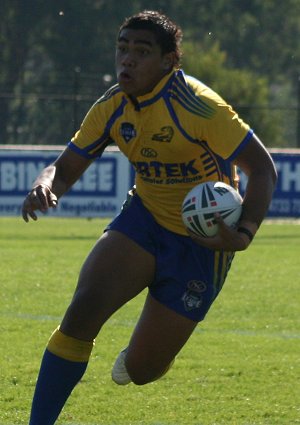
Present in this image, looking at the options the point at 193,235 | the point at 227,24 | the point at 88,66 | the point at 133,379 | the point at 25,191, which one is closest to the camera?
the point at 193,235

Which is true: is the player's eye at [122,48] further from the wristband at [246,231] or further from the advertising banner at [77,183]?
the advertising banner at [77,183]

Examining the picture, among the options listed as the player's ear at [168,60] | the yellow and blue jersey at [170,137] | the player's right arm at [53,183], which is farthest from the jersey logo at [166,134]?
the player's right arm at [53,183]

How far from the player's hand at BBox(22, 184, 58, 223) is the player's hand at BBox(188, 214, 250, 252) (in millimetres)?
712

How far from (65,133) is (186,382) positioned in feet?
74.7

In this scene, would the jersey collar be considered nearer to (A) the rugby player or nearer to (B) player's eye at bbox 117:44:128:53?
(A) the rugby player

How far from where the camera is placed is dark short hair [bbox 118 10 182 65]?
5.54 metres

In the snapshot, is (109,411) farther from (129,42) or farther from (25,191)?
(25,191)

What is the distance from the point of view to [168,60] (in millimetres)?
5633

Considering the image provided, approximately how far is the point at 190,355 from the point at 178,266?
8.49 feet

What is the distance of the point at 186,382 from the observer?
7.34 metres

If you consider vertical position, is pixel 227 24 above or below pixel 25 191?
below

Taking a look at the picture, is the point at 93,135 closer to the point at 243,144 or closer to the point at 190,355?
the point at 243,144

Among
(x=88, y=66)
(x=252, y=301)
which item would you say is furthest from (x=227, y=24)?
(x=252, y=301)

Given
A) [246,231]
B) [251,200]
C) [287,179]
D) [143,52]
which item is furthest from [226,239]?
[287,179]
